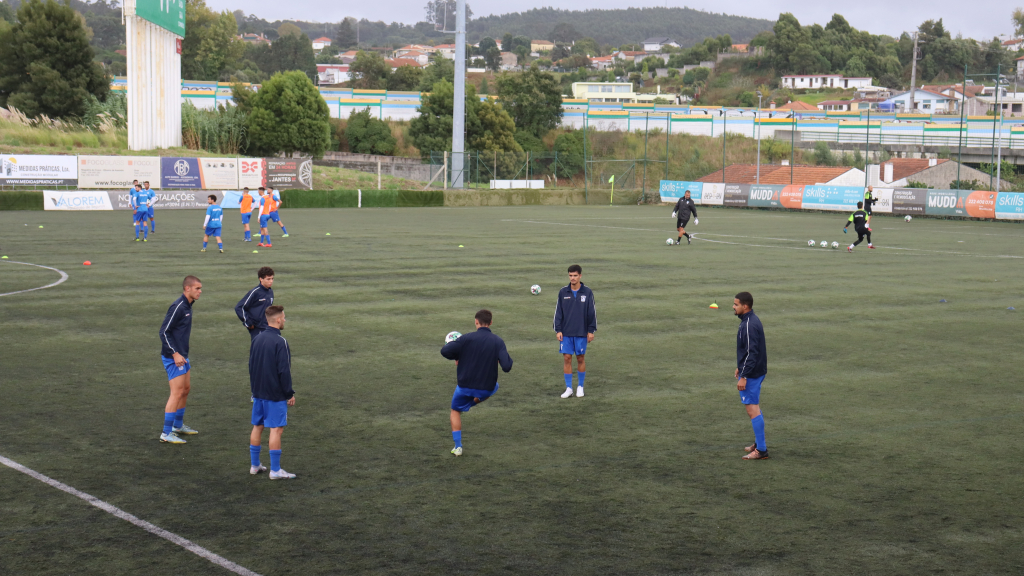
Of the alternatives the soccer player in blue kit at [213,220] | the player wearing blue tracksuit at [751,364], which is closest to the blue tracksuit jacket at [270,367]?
the player wearing blue tracksuit at [751,364]

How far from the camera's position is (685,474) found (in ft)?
29.6

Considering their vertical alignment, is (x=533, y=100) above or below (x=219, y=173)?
above

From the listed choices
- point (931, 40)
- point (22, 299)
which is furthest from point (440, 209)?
point (931, 40)

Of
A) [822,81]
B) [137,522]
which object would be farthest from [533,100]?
[822,81]

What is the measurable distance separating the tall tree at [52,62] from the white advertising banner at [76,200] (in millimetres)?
23995

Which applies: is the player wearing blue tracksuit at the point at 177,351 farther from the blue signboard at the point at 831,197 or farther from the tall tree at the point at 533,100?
the tall tree at the point at 533,100

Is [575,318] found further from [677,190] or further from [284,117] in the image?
[284,117]

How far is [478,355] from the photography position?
Result: 9234 millimetres

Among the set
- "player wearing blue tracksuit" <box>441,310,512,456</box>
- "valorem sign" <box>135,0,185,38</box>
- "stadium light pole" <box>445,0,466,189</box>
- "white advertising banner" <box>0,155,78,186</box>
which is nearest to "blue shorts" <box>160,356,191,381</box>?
"player wearing blue tracksuit" <box>441,310,512,456</box>

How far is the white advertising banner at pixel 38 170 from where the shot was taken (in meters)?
46.7

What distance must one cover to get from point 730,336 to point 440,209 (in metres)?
41.3

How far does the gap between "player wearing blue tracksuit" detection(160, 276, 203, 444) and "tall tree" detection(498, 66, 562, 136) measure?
87938 mm

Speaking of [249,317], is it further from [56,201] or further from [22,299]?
[56,201]

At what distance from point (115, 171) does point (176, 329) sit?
44.6 metres
